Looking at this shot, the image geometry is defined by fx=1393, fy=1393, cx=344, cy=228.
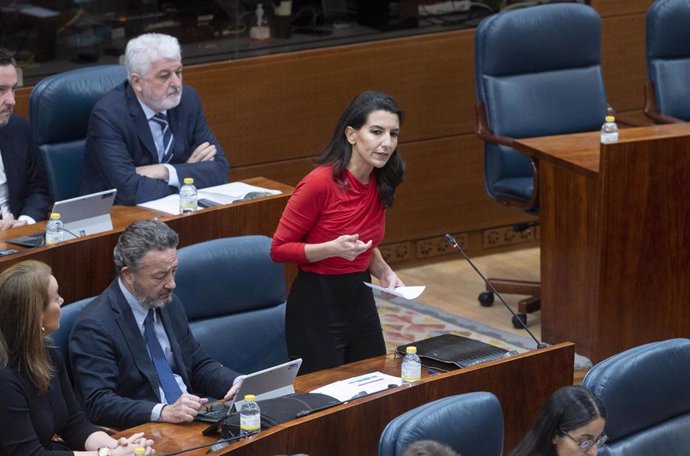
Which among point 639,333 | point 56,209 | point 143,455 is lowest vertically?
point 639,333

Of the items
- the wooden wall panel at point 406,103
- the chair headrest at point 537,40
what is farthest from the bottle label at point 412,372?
the wooden wall panel at point 406,103

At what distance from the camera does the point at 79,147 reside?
546 centimetres

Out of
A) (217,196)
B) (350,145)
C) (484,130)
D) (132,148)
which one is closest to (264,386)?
(350,145)

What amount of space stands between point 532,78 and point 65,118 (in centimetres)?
214

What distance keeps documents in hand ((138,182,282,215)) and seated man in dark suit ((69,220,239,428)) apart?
96 centimetres

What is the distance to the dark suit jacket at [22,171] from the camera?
5211 mm

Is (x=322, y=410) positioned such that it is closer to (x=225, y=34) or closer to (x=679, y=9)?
(x=225, y=34)

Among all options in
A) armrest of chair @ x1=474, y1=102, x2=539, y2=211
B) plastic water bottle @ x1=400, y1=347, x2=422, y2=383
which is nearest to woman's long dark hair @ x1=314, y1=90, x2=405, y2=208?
plastic water bottle @ x1=400, y1=347, x2=422, y2=383

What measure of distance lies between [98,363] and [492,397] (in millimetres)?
1121

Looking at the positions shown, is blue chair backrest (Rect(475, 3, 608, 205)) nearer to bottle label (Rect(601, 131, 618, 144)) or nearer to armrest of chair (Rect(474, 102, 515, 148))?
armrest of chair (Rect(474, 102, 515, 148))

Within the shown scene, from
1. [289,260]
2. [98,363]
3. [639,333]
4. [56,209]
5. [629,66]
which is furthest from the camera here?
[629,66]

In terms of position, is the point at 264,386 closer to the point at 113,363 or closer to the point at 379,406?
the point at 379,406

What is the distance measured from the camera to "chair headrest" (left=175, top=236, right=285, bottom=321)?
4336 mm

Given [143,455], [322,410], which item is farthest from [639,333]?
[143,455]
